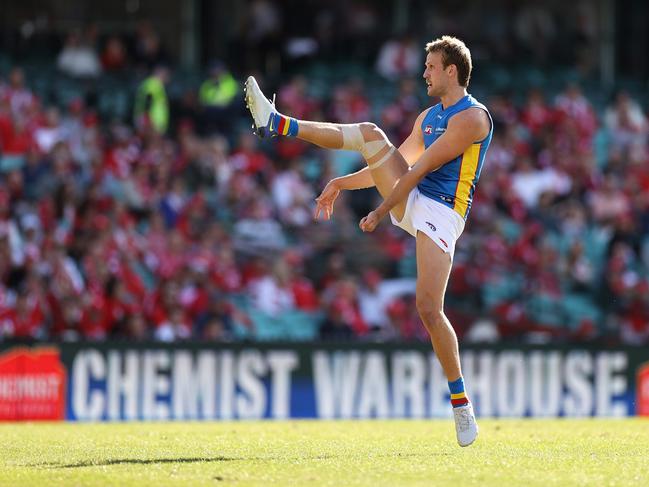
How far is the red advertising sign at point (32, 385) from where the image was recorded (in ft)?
50.1

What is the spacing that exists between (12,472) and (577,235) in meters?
13.6

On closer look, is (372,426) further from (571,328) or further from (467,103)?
(571,328)

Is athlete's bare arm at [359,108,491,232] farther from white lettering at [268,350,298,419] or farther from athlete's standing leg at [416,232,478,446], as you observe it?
white lettering at [268,350,298,419]

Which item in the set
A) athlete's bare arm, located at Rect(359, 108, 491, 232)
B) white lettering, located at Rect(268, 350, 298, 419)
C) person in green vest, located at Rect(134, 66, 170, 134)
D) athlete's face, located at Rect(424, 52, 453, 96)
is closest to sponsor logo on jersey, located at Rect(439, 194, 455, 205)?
athlete's bare arm, located at Rect(359, 108, 491, 232)

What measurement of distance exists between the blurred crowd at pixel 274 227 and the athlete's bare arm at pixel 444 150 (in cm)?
819

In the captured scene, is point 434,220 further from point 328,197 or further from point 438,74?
point 438,74

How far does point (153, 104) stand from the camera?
20047 mm

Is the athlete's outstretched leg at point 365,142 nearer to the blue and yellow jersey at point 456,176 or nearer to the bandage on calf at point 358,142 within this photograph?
the bandage on calf at point 358,142

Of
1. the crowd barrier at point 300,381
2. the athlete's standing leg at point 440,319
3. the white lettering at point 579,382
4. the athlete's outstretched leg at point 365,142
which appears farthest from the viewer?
the white lettering at point 579,382

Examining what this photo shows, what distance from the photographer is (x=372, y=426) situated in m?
12.2

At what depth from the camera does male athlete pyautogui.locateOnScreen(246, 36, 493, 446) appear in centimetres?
880

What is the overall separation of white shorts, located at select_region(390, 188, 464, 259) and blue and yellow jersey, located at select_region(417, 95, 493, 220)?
0.17 feet

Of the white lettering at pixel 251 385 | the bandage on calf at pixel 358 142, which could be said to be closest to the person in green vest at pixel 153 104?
the white lettering at pixel 251 385

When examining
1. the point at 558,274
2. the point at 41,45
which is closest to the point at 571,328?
the point at 558,274
